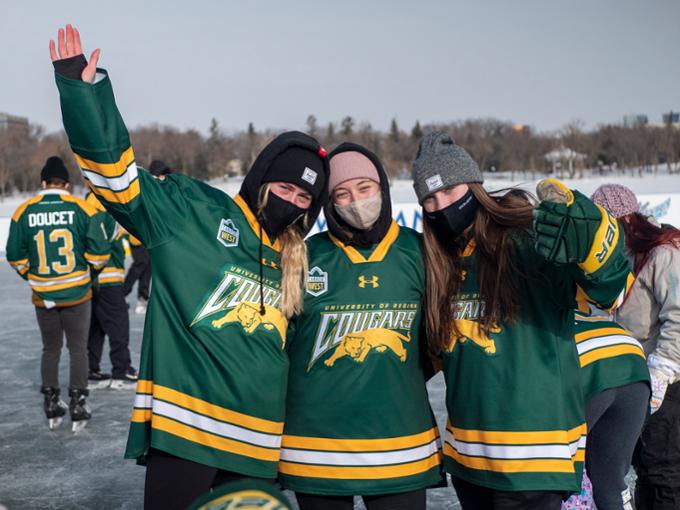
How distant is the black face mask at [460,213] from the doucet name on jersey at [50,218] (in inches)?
152

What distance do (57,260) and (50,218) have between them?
0.32m

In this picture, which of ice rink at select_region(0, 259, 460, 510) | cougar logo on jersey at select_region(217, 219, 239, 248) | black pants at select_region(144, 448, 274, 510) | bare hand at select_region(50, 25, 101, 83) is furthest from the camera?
ice rink at select_region(0, 259, 460, 510)

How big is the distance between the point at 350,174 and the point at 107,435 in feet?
10.8

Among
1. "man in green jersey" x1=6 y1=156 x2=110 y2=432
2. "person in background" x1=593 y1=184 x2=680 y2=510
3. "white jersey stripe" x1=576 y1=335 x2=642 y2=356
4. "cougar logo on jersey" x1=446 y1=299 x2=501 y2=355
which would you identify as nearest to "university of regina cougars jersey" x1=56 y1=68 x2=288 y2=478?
"cougar logo on jersey" x1=446 y1=299 x2=501 y2=355

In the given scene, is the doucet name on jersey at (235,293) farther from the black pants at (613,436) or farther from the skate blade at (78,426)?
the skate blade at (78,426)

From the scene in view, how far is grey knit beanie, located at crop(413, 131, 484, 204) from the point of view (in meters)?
2.39

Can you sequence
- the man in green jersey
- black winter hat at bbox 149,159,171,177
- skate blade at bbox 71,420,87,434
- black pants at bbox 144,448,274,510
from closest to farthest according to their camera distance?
black pants at bbox 144,448,274,510 → skate blade at bbox 71,420,87,434 → the man in green jersey → black winter hat at bbox 149,159,171,177

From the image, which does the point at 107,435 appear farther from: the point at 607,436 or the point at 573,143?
the point at 573,143

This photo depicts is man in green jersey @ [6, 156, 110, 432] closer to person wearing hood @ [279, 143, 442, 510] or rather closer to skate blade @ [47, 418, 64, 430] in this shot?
skate blade @ [47, 418, 64, 430]

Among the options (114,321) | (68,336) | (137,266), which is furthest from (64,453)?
(137,266)

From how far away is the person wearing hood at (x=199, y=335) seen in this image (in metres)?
2.22

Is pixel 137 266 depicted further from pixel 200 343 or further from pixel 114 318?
pixel 200 343

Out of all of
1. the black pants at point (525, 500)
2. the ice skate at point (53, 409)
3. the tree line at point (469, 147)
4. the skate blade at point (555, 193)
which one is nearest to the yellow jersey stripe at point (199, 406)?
the black pants at point (525, 500)

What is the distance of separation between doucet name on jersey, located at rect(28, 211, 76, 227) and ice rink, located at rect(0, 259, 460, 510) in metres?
1.42
